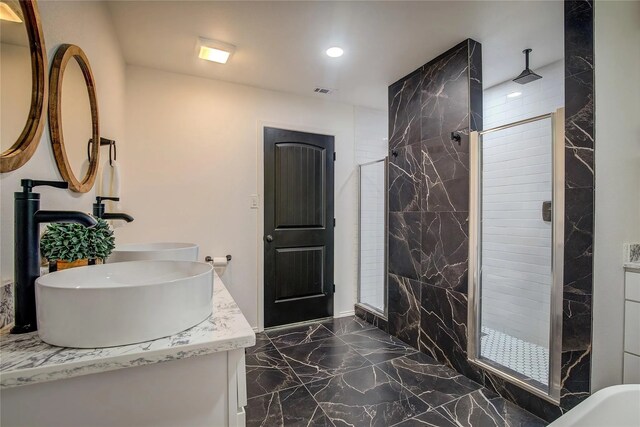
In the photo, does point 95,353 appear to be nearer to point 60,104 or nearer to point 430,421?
point 60,104

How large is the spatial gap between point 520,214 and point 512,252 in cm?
34

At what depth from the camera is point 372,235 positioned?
3.42 metres

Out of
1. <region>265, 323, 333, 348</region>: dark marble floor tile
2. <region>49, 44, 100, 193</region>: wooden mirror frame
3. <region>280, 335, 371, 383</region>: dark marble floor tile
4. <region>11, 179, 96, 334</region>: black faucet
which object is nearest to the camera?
<region>11, 179, 96, 334</region>: black faucet

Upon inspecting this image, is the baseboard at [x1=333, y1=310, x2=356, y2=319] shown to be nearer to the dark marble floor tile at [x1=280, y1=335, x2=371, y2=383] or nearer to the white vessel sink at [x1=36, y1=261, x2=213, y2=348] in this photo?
the dark marble floor tile at [x1=280, y1=335, x2=371, y2=383]

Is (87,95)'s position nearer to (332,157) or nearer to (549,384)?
(332,157)

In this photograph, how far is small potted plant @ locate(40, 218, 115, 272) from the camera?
923 mm

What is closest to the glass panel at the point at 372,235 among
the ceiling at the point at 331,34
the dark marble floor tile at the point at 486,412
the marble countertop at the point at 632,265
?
the ceiling at the point at 331,34

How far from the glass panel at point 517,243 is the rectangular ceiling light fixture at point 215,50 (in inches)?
78.9

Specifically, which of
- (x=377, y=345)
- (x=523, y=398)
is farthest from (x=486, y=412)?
(x=377, y=345)

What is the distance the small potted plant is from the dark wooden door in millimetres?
1962

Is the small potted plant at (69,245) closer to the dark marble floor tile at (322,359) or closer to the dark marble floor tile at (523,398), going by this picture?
the dark marble floor tile at (322,359)

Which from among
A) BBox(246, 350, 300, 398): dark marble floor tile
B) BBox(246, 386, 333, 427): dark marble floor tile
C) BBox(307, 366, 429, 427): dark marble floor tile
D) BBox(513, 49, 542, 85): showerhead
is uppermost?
BBox(513, 49, 542, 85): showerhead

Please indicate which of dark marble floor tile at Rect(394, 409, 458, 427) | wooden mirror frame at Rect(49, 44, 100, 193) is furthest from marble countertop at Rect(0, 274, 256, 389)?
dark marble floor tile at Rect(394, 409, 458, 427)

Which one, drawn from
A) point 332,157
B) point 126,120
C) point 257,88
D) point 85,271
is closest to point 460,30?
point 332,157
